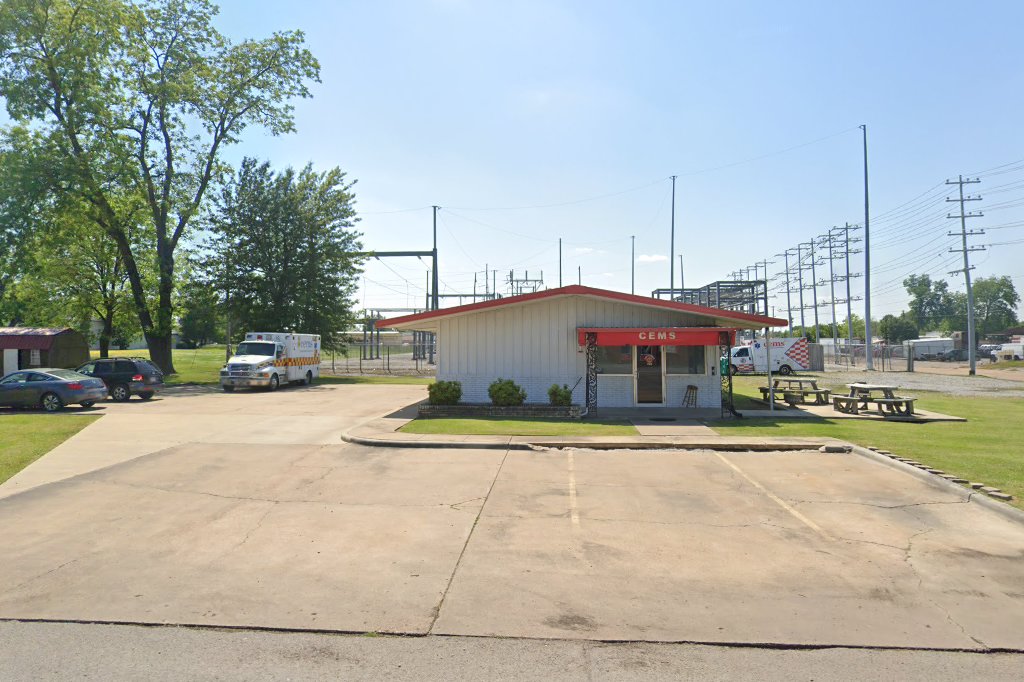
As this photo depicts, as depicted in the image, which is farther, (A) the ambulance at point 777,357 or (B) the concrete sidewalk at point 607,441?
(A) the ambulance at point 777,357

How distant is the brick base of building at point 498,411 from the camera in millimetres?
17922

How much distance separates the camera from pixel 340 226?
39.9 metres

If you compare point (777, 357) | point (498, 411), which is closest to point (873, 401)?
point (498, 411)

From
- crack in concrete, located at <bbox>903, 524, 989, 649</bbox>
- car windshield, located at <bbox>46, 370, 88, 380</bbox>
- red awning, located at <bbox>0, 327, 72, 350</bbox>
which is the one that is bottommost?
crack in concrete, located at <bbox>903, 524, 989, 649</bbox>

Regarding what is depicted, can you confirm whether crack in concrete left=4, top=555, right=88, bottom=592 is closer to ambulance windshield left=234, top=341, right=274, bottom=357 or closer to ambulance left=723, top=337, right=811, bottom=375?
ambulance windshield left=234, top=341, right=274, bottom=357

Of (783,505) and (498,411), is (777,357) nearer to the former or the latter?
(498,411)

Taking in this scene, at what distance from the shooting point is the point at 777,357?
40.6 metres

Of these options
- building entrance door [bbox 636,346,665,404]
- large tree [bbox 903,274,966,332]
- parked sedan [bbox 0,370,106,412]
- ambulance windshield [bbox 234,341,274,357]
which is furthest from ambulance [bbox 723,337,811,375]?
large tree [bbox 903,274,966,332]

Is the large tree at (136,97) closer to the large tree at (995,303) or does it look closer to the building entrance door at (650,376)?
the building entrance door at (650,376)

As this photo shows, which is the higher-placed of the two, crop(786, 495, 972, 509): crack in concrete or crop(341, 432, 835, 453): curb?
crop(341, 432, 835, 453): curb

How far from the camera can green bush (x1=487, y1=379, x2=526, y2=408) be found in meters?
18.4

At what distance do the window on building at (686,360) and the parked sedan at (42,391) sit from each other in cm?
1824

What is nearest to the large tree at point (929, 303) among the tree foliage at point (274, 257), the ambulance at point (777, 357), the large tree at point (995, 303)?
the large tree at point (995, 303)

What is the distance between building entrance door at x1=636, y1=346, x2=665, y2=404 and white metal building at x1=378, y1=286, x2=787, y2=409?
0.03m
